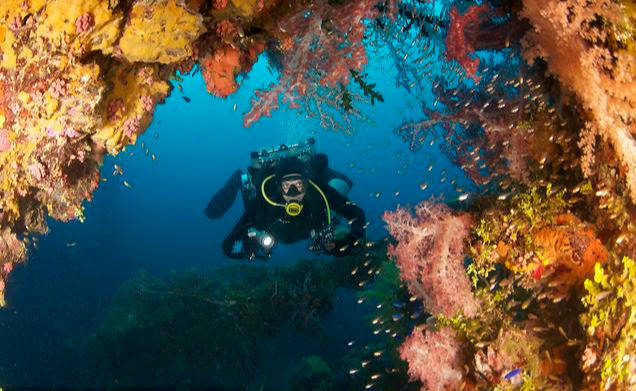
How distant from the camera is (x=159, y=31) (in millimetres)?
2650

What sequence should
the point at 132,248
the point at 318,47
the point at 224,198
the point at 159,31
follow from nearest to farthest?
the point at 159,31, the point at 318,47, the point at 224,198, the point at 132,248

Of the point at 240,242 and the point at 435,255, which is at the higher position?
the point at 240,242

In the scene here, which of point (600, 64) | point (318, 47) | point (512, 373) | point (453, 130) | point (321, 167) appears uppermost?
point (321, 167)

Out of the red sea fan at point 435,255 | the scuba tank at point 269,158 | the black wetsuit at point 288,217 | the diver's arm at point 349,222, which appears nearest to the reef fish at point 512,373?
the red sea fan at point 435,255

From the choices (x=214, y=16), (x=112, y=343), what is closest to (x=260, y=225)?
(x=214, y=16)

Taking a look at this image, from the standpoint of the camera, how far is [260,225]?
680 centimetres

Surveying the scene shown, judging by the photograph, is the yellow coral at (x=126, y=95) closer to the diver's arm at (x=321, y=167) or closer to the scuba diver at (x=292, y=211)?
the scuba diver at (x=292, y=211)

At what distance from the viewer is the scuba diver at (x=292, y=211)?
19.9 ft

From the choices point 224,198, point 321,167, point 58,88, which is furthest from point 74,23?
point 224,198

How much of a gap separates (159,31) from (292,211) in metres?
3.75

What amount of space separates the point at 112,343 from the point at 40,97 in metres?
10.0

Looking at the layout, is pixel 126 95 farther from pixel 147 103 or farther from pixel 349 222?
pixel 349 222

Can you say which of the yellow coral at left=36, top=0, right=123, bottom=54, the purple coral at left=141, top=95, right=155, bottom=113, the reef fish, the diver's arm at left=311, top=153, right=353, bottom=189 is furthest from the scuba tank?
the reef fish

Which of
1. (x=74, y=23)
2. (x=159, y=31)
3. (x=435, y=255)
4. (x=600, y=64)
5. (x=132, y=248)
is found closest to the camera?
(x=74, y=23)
